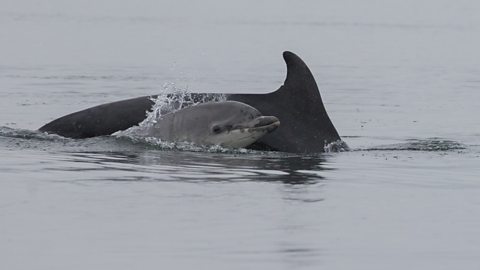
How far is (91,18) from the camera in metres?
74.2

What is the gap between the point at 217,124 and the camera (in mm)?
16562

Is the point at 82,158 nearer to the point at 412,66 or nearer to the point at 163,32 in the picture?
the point at 412,66

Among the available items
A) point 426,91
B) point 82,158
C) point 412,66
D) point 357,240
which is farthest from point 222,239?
point 412,66

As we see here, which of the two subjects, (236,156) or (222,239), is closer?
(222,239)

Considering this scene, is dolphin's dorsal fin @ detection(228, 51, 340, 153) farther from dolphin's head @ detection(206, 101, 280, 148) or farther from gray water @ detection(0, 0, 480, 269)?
dolphin's head @ detection(206, 101, 280, 148)

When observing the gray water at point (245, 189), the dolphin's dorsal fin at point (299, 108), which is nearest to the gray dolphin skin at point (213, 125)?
the gray water at point (245, 189)

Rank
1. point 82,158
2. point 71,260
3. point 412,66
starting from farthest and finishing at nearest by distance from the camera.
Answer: point 412,66, point 82,158, point 71,260

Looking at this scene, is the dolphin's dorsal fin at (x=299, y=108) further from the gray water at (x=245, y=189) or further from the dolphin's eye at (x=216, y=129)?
the dolphin's eye at (x=216, y=129)

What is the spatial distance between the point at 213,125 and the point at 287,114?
1.27m

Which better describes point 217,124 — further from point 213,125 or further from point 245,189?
point 245,189

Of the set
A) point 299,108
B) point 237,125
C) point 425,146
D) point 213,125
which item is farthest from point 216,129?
point 425,146

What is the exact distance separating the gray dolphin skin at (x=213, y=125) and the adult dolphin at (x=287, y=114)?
16.2 inches

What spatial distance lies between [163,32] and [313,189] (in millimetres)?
48257

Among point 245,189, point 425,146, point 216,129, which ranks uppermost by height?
point 216,129
